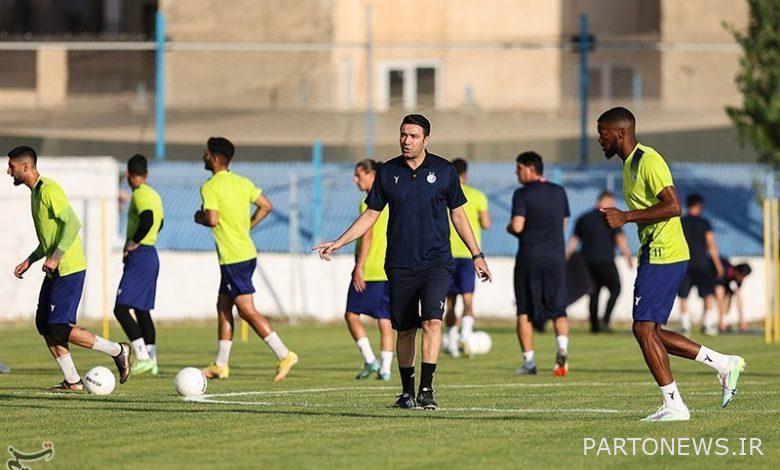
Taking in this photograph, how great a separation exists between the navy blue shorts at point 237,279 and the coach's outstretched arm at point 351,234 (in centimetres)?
374

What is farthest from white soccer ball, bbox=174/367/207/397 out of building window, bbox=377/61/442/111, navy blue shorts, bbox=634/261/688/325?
building window, bbox=377/61/442/111

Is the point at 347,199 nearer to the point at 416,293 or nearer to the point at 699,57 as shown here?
Result: the point at 699,57

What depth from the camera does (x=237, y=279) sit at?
604 inches

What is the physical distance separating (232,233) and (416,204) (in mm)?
4060

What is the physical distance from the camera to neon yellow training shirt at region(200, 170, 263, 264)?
1533 centimetres

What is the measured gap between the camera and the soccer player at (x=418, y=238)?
462 inches

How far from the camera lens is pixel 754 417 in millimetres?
11164

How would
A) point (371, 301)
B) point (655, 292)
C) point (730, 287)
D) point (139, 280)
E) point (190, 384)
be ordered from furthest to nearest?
point (730, 287) < point (139, 280) < point (371, 301) < point (190, 384) < point (655, 292)

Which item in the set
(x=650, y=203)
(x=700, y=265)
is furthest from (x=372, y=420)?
(x=700, y=265)

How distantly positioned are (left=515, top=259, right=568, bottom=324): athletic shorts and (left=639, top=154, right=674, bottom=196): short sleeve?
5.76 m

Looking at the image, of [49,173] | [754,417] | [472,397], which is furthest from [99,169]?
[754,417]

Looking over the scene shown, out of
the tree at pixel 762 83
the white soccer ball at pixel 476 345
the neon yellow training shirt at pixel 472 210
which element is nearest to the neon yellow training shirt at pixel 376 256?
the neon yellow training shirt at pixel 472 210

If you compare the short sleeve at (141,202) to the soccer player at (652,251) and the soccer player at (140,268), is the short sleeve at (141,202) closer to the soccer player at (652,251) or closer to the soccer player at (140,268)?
the soccer player at (140,268)

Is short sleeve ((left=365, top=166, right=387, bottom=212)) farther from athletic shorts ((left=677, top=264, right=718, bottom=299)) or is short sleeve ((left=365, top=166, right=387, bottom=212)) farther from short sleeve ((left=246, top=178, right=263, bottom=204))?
athletic shorts ((left=677, top=264, right=718, bottom=299))
